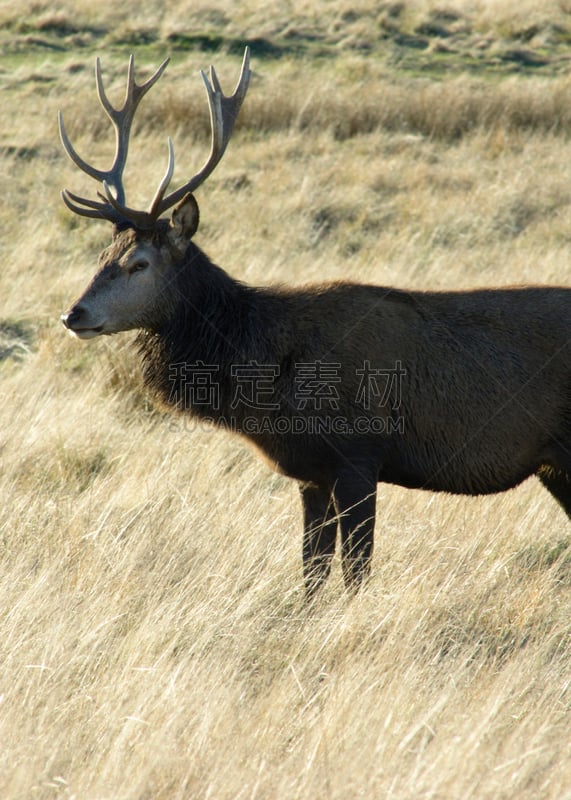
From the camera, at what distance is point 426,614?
4.78 m

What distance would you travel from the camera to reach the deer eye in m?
5.30

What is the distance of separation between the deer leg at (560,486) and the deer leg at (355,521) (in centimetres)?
109

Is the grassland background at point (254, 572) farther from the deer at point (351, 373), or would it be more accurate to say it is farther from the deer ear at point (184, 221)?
the deer ear at point (184, 221)

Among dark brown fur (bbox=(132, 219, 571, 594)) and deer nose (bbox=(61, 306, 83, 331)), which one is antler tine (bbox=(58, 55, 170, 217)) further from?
dark brown fur (bbox=(132, 219, 571, 594))

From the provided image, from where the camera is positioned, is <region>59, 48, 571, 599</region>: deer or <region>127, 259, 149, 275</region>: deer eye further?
<region>127, 259, 149, 275</region>: deer eye

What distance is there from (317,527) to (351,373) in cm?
85

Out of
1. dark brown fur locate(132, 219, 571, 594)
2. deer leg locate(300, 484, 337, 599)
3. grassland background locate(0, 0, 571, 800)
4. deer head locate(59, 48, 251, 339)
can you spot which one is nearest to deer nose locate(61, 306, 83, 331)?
deer head locate(59, 48, 251, 339)

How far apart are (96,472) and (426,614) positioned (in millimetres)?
2657

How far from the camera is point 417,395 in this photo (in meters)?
5.17

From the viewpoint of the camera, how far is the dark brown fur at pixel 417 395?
198 inches

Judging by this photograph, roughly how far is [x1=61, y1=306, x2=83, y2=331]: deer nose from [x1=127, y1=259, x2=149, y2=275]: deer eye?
340 millimetres

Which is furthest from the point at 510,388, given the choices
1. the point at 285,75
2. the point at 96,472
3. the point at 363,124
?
the point at 285,75

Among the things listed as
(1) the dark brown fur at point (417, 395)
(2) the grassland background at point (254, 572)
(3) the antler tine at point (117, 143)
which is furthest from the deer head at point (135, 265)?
(2) the grassland background at point (254, 572)

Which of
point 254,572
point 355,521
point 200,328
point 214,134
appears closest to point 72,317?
point 200,328
